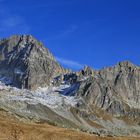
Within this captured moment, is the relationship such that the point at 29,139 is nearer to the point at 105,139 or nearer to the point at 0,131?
the point at 0,131

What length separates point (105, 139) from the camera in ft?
243

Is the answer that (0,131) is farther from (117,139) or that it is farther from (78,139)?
(117,139)

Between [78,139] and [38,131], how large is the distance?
266 inches

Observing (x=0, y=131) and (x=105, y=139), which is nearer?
(x=0, y=131)

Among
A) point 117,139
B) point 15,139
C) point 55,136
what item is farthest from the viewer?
point 117,139

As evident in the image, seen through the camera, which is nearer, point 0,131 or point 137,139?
point 0,131

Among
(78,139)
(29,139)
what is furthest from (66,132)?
(29,139)

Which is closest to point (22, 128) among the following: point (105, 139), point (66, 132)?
point (66, 132)

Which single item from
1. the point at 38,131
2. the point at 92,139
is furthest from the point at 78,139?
the point at 38,131

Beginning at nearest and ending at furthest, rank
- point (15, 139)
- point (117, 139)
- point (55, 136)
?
point (15, 139)
point (55, 136)
point (117, 139)

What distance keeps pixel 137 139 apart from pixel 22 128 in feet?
73.3

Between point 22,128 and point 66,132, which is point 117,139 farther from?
point 22,128

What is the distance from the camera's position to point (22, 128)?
71.4 metres

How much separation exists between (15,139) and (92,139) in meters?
13.3
